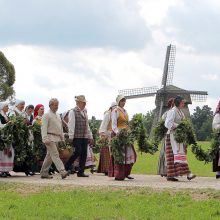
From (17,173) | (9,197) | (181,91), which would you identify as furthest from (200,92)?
(9,197)

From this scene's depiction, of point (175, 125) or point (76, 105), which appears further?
point (76, 105)

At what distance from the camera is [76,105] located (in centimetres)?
1639

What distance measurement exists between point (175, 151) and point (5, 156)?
403cm

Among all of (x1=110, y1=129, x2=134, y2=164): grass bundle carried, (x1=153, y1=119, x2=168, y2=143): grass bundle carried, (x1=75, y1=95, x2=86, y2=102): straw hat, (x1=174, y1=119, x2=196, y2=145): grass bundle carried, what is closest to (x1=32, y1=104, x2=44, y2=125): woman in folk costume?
(x1=75, y1=95, x2=86, y2=102): straw hat

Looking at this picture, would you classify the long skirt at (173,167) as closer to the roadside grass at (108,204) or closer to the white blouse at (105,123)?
the white blouse at (105,123)

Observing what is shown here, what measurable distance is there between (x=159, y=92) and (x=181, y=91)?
240cm

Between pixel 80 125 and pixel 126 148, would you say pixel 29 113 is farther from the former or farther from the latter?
pixel 126 148

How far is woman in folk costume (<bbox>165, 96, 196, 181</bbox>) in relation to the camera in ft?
48.3

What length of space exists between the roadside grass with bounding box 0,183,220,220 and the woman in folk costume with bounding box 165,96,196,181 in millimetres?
3023

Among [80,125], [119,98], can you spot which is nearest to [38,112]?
[80,125]

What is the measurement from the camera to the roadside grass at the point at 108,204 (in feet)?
30.3

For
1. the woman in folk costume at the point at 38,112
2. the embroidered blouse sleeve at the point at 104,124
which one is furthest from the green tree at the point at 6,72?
the embroidered blouse sleeve at the point at 104,124

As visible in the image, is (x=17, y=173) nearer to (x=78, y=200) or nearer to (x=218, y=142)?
(x=218, y=142)

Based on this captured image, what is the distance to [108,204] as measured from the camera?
10086 mm
